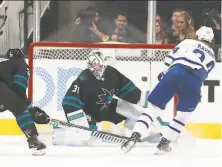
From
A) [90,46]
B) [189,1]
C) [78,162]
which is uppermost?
[189,1]

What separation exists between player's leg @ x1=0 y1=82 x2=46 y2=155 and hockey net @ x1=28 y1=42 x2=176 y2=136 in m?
0.94

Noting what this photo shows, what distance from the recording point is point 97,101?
4.10 metres

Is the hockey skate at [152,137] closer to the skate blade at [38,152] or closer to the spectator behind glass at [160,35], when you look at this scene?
the skate blade at [38,152]

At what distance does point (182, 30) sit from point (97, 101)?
134 centimetres

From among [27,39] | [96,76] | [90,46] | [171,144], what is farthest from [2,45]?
[171,144]

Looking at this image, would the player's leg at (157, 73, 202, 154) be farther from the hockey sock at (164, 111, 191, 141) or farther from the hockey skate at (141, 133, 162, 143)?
the hockey skate at (141, 133, 162, 143)

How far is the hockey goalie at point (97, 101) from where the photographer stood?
4004mm

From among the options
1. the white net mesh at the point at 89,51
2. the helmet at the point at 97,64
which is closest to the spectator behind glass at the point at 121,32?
the white net mesh at the point at 89,51

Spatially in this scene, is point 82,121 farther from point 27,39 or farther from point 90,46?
point 27,39

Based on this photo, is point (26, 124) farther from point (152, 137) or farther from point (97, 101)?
point (152, 137)

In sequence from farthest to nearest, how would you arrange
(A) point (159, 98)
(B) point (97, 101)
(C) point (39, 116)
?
(B) point (97, 101), (C) point (39, 116), (A) point (159, 98)

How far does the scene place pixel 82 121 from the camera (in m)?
4.01

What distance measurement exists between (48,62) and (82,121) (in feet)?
2.62

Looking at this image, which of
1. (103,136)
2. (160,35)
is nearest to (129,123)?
(103,136)
